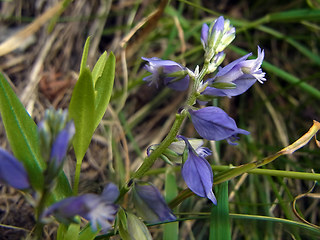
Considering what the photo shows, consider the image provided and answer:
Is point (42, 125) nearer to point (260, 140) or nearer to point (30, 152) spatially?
point (30, 152)

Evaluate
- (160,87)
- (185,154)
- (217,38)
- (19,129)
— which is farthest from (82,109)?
(160,87)

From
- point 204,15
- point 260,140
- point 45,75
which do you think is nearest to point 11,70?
point 45,75

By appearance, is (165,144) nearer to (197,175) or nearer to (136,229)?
(197,175)

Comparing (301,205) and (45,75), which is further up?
(45,75)

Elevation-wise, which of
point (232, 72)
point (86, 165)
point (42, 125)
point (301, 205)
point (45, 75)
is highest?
point (42, 125)

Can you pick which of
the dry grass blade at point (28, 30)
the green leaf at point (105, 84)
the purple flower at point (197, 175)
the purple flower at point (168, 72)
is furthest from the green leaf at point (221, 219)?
the dry grass blade at point (28, 30)

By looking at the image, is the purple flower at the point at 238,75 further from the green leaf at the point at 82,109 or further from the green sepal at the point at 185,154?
the green leaf at the point at 82,109
